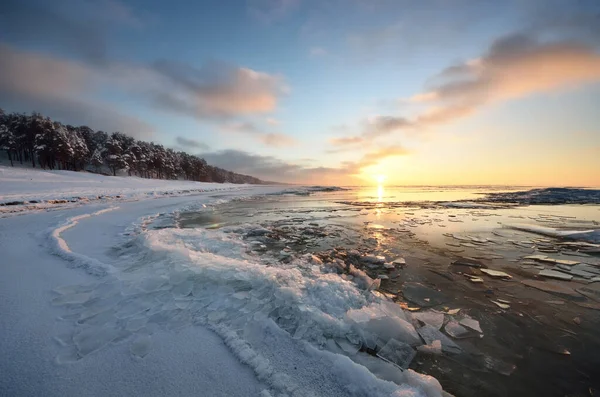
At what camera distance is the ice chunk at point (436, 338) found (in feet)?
8.10

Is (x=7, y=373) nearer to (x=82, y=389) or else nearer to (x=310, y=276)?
(x=82, y=389)

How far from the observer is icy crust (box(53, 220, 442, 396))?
6.41ft

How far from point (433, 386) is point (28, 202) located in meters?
22.0

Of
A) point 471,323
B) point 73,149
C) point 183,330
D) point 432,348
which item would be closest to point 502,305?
point 471,323

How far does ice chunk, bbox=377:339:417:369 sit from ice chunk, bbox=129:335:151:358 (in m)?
2.25

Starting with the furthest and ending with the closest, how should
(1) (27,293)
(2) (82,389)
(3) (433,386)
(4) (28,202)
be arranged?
(4) (28,202)
(1) (27,293)
(3) (433,386)
(2) (82,389)

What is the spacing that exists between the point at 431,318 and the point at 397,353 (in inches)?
39.0

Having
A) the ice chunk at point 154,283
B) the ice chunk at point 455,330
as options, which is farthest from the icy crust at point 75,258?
the ice chunk at point 455,330

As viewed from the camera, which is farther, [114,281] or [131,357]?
[114,281]

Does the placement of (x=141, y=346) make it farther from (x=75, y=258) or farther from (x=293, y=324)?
(x=75, y=258)

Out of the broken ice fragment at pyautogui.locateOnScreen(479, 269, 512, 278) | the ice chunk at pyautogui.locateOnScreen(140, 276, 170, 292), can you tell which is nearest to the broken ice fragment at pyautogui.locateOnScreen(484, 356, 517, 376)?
the broken ice fragment at pyautogui.locateOnScreen(479, 269, 512, 278)

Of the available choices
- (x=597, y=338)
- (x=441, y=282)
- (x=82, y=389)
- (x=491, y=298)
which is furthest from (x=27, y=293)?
(x=597, y=338)

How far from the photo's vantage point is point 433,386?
1.88 metres

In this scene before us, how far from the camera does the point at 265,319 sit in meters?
2.69
